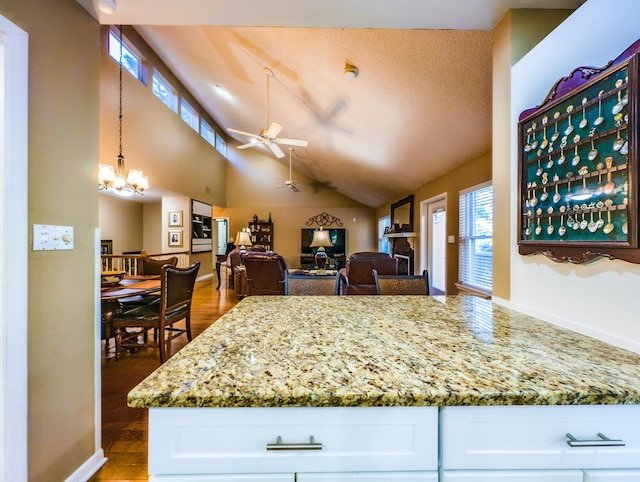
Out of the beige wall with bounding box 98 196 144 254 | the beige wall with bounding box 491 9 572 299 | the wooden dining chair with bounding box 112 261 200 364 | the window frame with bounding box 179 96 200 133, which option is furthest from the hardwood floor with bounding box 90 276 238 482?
the window frame with bounding box 179 96 200 133

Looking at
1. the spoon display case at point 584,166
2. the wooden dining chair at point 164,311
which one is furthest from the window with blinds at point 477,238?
the wooden dining chair at point 164,311

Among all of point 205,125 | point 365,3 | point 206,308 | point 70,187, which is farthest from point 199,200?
point 365,3

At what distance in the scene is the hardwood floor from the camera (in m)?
1.48

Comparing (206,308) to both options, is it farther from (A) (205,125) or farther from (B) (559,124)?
(A) (205,125)

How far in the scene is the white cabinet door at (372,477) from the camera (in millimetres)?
637

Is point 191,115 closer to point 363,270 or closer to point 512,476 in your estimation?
point 363,270

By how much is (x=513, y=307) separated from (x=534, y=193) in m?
0.55

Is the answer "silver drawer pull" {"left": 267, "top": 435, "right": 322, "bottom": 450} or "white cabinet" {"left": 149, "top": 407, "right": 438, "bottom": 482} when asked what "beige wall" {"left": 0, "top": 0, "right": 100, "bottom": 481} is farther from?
"silver drawer pull" {"left": 267, "top": 435, "right": 322, "bottom": 450}

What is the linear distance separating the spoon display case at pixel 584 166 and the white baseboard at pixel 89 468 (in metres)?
2.35

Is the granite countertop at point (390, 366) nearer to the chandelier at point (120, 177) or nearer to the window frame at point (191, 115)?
the chandelier at point (120, 177)

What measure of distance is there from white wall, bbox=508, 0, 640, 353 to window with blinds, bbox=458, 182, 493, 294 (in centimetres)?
186

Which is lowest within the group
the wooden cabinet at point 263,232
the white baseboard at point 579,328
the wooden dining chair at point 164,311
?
the wooden dining chair at point 164,311

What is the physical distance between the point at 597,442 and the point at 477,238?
3.05m

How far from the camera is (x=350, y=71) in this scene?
2.75 metres
